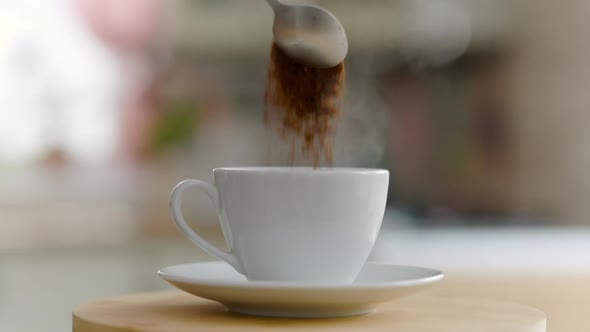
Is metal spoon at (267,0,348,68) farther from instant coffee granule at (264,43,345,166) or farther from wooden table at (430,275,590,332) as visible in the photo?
wooden table at (430,275,590,332)

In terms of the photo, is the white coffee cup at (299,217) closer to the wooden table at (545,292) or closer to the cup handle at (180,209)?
the cup handle at (180,209)

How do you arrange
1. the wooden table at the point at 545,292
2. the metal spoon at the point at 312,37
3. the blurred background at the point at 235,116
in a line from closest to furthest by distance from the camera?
the metal spoon at the point at 312,37 < the wooden table at the point at 545,292 < the blurred background at the point at 235,116

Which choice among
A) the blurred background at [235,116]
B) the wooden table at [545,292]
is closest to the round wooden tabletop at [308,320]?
the wooden table at [545,292]

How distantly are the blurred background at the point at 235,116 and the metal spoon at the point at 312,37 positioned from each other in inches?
73.5

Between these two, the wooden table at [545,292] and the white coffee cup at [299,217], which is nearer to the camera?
the white coffee cup at [299,217]

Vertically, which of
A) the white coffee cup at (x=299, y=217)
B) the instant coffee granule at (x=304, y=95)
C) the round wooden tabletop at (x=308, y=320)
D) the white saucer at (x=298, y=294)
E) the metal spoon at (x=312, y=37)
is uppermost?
the metal spoon at (x=312, y=37)

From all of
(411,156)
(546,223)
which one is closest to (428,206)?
(411,156)

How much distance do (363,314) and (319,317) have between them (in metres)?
0.03

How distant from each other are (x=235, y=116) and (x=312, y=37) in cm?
239

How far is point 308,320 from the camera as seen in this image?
2.04 ft

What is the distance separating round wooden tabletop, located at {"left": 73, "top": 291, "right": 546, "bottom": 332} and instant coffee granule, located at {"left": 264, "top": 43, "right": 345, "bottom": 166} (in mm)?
133

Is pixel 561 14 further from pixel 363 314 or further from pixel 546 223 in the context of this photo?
pixel 363 314

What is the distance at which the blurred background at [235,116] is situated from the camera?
2.69 metres

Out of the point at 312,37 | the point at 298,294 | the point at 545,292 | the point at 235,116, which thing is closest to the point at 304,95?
the point at 312,37
